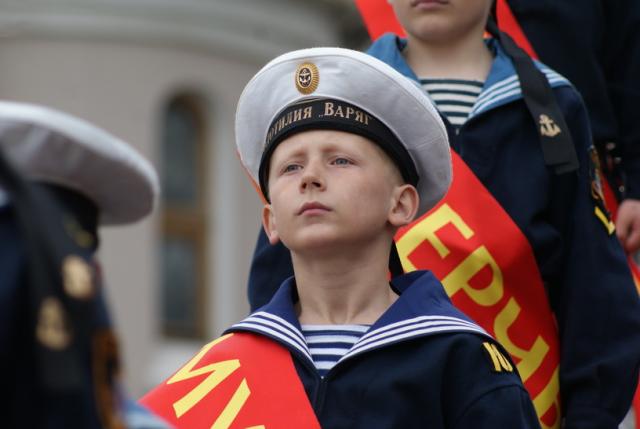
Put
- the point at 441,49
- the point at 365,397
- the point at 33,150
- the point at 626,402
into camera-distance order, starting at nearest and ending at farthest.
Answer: the point at 33,150
the point at 365,397
the point at 626,402
the point at 441,49

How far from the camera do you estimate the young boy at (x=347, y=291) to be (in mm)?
4504

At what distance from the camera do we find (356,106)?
190 inches

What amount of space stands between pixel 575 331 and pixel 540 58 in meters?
1.14

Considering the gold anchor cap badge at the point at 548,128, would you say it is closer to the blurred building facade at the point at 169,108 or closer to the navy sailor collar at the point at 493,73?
the navy sailor collar at the point at 493,73

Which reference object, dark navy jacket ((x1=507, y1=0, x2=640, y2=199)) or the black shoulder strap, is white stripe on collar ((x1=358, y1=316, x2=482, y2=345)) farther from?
dark navy jacket ((x1=507, y1=0, x2=640, y2=199))

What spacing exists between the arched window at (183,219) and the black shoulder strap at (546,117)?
49.2ft

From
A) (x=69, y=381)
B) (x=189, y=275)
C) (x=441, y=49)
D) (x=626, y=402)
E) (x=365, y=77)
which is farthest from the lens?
(x=189, y=275)

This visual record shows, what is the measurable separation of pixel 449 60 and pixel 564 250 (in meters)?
0.61

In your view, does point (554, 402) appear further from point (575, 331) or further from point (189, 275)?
point (189, 275)

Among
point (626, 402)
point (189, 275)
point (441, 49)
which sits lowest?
point (626, 402)

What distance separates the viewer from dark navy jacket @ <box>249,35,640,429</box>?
5285 mm

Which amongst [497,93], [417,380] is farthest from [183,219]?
[417,380]

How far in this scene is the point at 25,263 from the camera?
119 inches

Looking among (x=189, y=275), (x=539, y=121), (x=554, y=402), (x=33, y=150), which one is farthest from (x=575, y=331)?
(x=189, y=275)
